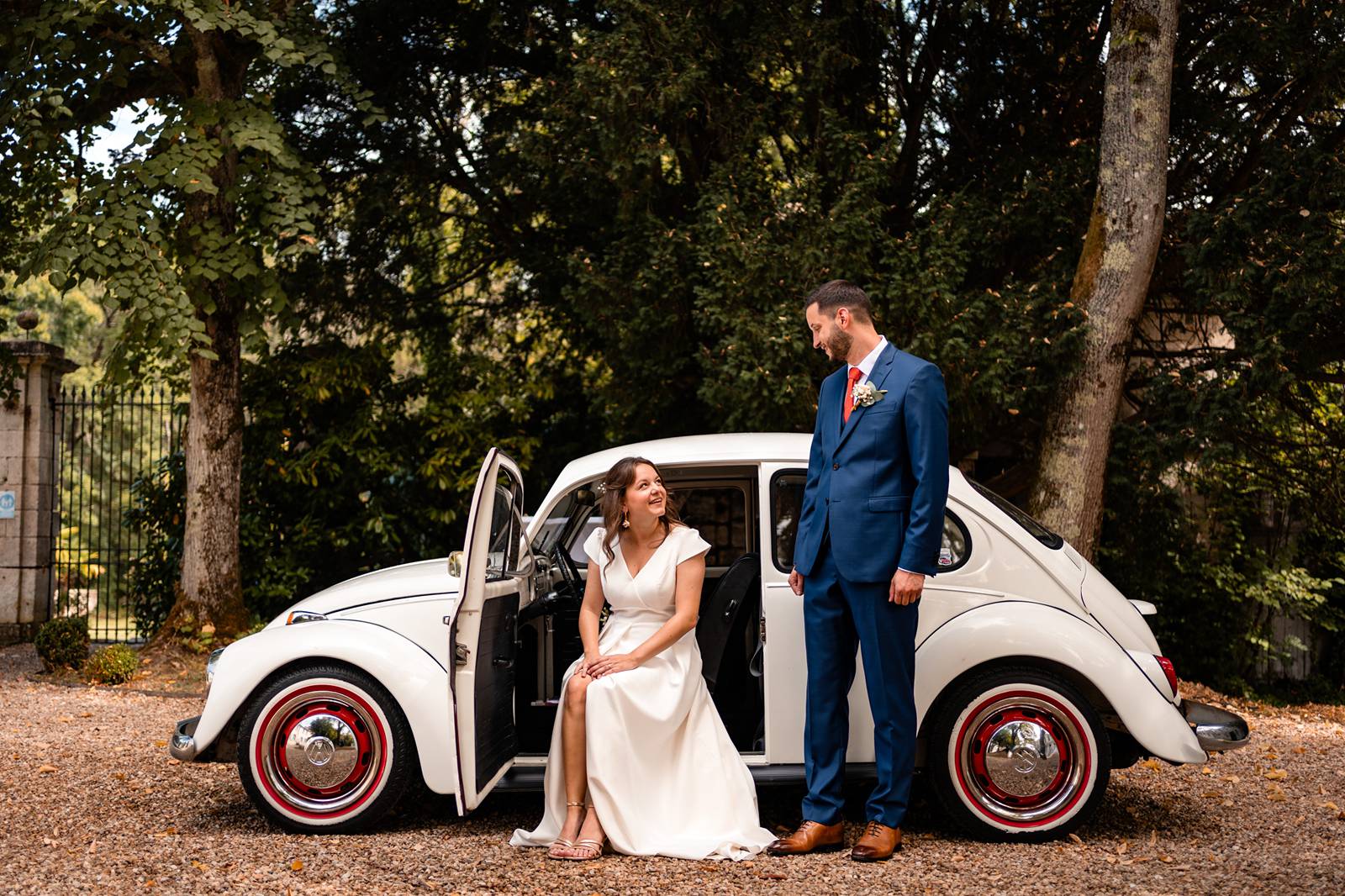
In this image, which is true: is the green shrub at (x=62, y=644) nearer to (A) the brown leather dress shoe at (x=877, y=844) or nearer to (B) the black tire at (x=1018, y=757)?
(A) the brown leather dress shoe at (x=877, y=844)

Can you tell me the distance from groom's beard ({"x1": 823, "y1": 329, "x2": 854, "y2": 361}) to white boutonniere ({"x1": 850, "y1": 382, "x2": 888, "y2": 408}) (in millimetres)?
180

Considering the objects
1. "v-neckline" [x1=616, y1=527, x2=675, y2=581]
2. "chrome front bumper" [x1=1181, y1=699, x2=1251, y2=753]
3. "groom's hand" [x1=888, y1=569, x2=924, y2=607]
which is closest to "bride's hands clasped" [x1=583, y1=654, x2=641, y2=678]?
"v-neckline" [x1=616, y1=527, x2=675, y2=581]

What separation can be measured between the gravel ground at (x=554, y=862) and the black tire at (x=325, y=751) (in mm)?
117

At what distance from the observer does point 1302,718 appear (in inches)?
367

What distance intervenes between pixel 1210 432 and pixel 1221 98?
3.37 meters

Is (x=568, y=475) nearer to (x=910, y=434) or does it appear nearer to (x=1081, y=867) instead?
(x=910, y=434)

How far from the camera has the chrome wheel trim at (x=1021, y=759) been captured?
185 inches

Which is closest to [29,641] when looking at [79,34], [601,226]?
[79,34]

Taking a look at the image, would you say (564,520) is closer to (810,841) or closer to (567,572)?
(567,572)

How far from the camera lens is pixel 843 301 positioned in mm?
4672

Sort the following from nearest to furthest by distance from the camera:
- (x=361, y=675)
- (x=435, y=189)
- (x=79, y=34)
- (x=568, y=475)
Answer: (x=361, y=675) → (x=568, y=475) → (x=79, y=34) → (x=435, y=189)

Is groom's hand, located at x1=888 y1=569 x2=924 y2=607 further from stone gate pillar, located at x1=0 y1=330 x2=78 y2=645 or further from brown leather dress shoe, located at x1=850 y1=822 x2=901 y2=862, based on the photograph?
stone gate pillar, located at x1=0 y1=330 x2=78 y2=645

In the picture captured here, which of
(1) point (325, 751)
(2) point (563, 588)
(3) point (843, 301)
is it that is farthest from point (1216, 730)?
(1) point (325, 751)

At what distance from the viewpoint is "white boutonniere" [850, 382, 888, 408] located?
4.55 meters
